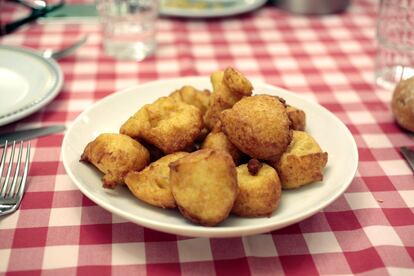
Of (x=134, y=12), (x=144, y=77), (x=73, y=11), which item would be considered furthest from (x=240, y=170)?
(x=73, y=11)

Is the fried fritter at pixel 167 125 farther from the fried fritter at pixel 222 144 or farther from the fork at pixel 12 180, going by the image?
the fork at pixel 12 180

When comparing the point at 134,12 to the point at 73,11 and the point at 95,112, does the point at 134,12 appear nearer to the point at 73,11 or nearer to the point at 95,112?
the point at 73,11

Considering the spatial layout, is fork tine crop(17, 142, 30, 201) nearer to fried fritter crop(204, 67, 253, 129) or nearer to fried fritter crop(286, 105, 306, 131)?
fried fritter crop(204, 67, 253, 129)

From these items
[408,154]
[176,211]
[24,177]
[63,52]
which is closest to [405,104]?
[408,154]

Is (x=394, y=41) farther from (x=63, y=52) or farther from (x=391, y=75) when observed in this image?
(x=63, y=52)

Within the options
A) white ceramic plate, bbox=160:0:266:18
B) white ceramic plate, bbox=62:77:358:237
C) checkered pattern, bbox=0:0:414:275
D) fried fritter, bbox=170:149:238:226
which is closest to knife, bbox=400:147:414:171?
checkered pattern, bbox=0:0:414:275

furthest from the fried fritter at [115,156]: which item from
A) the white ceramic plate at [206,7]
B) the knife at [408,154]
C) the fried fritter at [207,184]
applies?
the white ceramic plate at [206,7]
